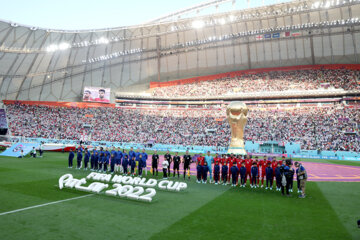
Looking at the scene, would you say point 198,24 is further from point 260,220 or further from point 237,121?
point 260,220

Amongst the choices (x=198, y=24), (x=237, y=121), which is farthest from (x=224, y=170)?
(x=198, y=24)

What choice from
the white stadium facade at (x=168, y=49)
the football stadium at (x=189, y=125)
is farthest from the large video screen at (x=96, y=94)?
the white stadium facade at (x=168, y=49)

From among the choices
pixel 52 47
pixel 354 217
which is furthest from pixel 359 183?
pixel 52 47

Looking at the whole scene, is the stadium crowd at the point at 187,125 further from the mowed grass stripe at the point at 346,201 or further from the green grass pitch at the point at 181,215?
the green grass pitch at the point at 181,215

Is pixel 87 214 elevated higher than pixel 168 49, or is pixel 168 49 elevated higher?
pixel 168 49

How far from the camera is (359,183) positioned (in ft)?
48.2

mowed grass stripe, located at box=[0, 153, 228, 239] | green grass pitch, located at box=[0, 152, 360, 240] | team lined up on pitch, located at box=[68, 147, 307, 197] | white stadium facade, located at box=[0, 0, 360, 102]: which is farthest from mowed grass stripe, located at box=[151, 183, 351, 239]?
white stadium facade, located at box=[0, 0, 360, 102]

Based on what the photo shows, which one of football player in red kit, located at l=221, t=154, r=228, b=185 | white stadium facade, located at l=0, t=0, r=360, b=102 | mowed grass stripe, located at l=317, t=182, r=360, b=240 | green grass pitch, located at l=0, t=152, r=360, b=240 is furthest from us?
white stadium facade, located at l=0, t=0, r=360, b=102

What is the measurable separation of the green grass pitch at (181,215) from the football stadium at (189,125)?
0.07 meters

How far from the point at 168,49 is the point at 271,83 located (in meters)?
23.8

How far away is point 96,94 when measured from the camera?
5250 centimetres

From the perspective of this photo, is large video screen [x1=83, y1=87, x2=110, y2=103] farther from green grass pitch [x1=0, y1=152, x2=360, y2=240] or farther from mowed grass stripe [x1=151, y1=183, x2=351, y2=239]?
mowed grass stripe [x1=151, y1=183, x2=351, y2=239]

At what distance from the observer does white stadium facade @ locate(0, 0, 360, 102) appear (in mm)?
43312

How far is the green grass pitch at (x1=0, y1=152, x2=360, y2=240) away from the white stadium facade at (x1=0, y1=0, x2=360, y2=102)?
1428 inches
